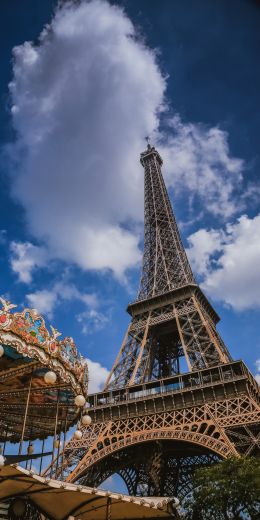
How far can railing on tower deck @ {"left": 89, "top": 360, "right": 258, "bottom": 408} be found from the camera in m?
25.0

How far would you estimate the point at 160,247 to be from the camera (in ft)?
140

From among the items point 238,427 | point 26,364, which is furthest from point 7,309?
point 238,427

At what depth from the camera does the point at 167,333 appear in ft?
121

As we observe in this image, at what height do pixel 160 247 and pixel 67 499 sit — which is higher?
pixel 160 247

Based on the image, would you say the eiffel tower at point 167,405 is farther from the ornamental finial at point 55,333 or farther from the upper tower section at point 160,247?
the ornamental finial at point 55,333

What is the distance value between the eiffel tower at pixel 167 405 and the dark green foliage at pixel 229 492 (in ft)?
7.60

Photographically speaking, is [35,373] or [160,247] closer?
[35,373]

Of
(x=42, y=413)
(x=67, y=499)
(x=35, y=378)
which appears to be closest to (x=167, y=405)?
(x=42, y=413)

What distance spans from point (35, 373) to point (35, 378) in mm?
564

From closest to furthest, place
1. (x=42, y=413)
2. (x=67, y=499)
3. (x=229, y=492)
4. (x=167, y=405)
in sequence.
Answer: (x=67, y=499) → (x=42, y=413) → (x=229, y=492) → (x=167, y=405)

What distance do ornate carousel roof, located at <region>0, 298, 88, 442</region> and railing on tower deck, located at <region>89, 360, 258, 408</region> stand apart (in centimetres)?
1307

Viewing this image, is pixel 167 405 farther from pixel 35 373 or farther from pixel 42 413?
pixel 35 373

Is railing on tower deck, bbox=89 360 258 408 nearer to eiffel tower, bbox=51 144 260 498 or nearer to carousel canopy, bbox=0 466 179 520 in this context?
eiffel tower, bbox=51 144 260 498

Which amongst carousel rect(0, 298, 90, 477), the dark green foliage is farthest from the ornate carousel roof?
the dark green foliage
